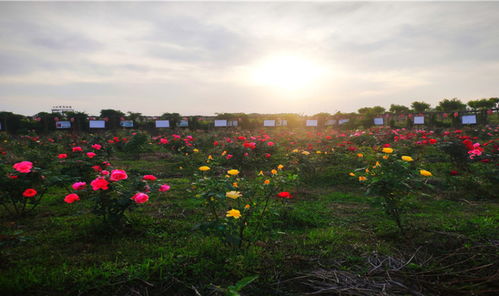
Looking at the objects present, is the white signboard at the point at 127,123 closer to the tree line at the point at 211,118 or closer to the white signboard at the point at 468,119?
the tree line at the point at 211,118

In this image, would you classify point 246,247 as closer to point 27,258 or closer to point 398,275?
point 398,275

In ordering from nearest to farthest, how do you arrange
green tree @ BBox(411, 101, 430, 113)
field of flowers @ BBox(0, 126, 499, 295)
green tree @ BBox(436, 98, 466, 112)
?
field of flowers @ BBox(0, 126, 499, 295)
green tree @ BBox(436, 98, 466, 112)
green tree @ BBox(411, 101, 430, 113)

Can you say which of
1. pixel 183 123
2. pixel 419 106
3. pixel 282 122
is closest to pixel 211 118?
pixel 183 123

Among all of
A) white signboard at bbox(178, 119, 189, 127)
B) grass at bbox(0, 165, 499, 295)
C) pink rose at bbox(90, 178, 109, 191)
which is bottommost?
grass at bbox(0, 165, 499, 295)

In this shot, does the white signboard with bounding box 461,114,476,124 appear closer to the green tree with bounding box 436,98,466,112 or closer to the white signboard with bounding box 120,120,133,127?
the green tree with bounding box 436,98,466,112

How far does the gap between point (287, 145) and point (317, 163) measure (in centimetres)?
332

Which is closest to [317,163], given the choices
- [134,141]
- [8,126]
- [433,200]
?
[433,200]

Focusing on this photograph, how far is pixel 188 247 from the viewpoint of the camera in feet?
9.27

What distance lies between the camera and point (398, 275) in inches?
93.5

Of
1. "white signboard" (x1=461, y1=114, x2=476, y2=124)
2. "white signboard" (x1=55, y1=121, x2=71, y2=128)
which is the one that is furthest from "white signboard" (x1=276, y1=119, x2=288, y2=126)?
"white signboard" (x1=55, y1=121, x2=71, y2=128)

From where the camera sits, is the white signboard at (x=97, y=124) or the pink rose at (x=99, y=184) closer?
the pink rose at (x=99, y=184)

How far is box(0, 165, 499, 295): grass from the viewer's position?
7.38 ft

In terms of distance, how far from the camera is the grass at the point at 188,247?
2.25 metres

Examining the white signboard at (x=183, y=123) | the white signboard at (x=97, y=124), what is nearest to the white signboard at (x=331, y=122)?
the white signboard at (x=183, y=123)
